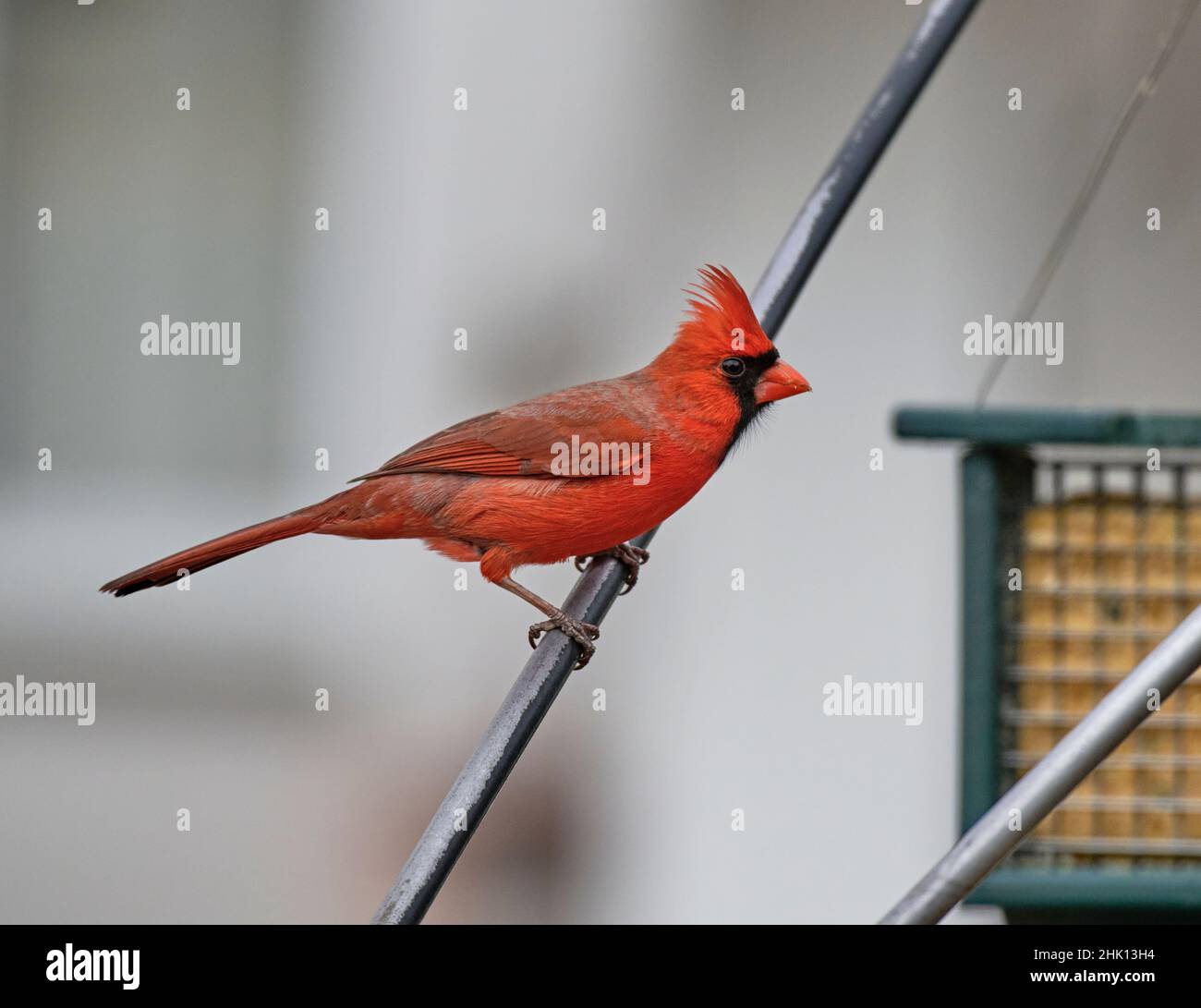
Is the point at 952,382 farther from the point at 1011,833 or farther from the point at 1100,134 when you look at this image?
the point at 1011,833

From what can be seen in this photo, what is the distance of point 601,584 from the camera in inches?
47.4

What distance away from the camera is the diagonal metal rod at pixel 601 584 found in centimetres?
88

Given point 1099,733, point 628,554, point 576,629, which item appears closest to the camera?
point 1099,733

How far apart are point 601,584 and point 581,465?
164mm

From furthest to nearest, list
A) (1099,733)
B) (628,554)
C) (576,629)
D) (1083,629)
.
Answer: (1083,629), (628,554), (576,629), (1099,733)

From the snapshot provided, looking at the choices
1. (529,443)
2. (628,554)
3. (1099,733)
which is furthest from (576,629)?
(1099,733)

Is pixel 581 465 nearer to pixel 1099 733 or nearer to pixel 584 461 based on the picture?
pixel 584 461

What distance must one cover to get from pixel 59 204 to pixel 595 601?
2.31 metres

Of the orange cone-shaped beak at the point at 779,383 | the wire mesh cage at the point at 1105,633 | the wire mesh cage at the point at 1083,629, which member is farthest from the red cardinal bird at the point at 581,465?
the wire mesh cage at the point at 1105,633

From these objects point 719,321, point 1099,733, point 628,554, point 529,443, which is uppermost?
point 719,321

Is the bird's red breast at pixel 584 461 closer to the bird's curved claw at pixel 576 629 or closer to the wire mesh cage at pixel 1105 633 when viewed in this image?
the bird's curved claw at pixel 576 629

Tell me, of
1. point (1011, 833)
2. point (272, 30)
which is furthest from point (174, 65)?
point (1011, 833)

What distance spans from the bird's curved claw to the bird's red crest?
0.95ft

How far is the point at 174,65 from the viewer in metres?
3.02
